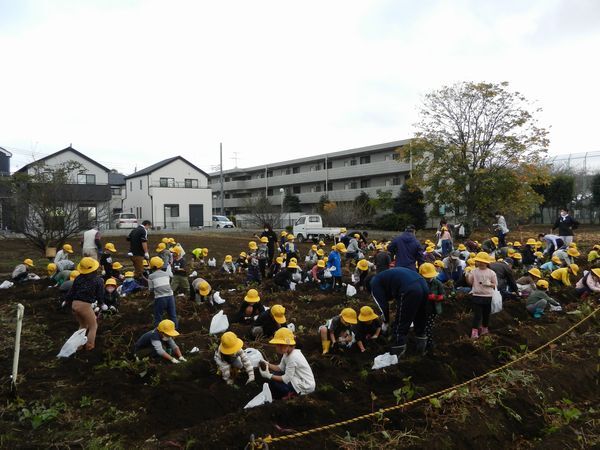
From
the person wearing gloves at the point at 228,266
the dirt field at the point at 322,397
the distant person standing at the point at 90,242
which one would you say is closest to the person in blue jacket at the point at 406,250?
the dirt field at the point at 322,397

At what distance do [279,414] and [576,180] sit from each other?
31624 mm

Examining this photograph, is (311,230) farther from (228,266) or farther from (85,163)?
(85,163)

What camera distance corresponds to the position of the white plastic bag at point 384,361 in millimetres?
5109

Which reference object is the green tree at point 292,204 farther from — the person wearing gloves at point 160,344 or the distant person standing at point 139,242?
the person wearing gloves at point 160,344

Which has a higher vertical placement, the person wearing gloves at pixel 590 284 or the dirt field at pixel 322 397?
the person wearing gloves at pixel 590 284

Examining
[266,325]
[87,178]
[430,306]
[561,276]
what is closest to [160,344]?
[266,325]

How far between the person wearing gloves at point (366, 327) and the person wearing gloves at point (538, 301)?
297cm

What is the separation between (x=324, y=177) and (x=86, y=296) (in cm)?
3659

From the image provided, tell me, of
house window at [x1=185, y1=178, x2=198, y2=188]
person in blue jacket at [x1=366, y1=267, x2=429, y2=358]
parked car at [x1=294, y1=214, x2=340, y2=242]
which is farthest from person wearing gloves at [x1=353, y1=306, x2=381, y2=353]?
house window at [x1=185, y1=178, x2=198, y2=188]

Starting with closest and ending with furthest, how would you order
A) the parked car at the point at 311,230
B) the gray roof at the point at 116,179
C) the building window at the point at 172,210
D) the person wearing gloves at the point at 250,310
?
the person wearing gloves at the point at 250,310, the parked car at the point at 311,230, the building window at the point at 172,210, the gray roof at the point at 116,179

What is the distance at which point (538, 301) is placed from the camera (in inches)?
286

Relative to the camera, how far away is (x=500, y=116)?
21.1 meters

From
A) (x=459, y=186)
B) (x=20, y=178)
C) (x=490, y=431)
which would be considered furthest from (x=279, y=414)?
(x=459, y=186)

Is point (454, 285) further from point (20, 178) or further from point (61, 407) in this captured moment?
point (20, 178)
